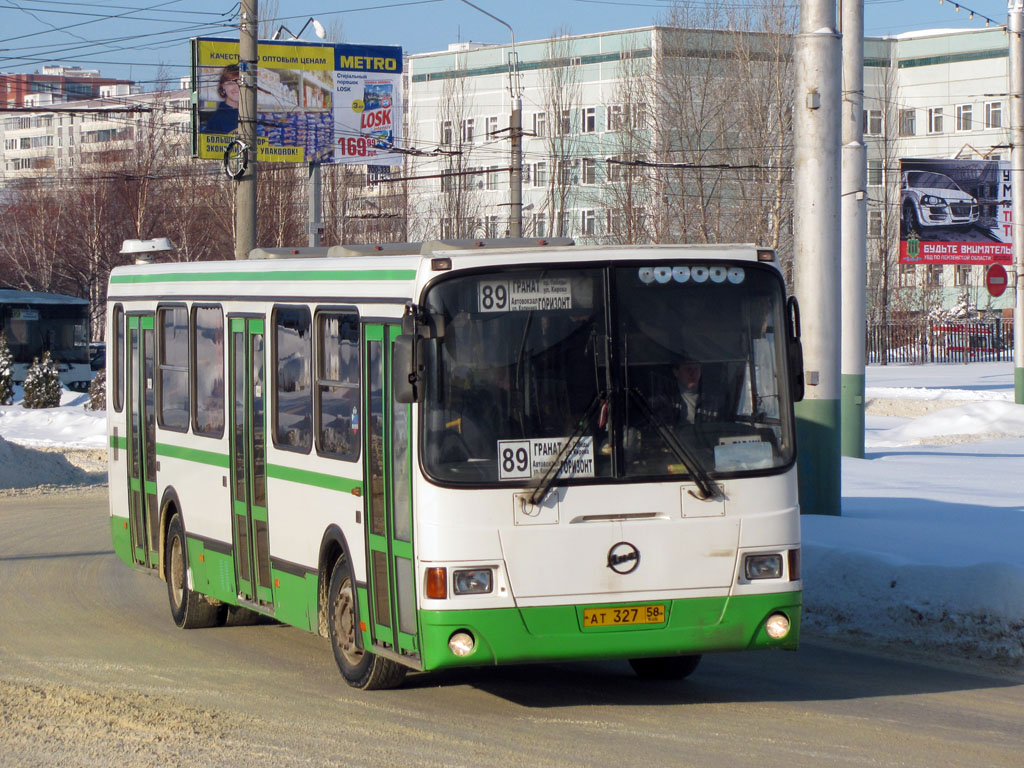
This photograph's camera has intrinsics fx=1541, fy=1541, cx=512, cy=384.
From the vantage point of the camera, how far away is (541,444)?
7.30m

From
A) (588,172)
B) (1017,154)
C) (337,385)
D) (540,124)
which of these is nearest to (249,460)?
(337,385)

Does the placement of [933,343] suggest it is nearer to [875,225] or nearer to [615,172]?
[875,225]

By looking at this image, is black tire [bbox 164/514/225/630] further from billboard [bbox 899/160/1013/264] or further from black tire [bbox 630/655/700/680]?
billboard [bbox 899/160/1013/264]

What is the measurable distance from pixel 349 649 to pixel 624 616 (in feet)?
5.67

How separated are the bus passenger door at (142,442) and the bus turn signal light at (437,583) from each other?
4.38 metres

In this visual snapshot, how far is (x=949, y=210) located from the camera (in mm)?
43062

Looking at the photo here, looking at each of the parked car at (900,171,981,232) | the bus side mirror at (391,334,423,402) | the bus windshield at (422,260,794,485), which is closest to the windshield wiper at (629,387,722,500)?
the bus windshield at (422,260,794,485)

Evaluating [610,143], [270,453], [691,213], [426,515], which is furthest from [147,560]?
[610,143]

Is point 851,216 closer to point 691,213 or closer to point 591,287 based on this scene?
point 591,287

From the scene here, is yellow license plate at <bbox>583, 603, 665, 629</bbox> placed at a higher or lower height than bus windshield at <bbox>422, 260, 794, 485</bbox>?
lower

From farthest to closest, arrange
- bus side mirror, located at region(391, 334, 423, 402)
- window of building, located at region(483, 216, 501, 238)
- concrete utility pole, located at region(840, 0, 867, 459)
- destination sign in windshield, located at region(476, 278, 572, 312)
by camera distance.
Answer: window of building, located at region(483, 216, 501, 238)
concrete utility pole, located at region(840, 0, 867, 459)
destination sign in windshield, located at region(476, 278, 572, 312)
bus side mirror, located at region(391, 334, 423, 402)

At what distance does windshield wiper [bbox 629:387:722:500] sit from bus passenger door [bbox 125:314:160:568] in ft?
15.9

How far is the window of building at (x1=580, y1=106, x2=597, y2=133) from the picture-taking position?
2589 inches

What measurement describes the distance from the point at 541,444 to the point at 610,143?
172 ft
